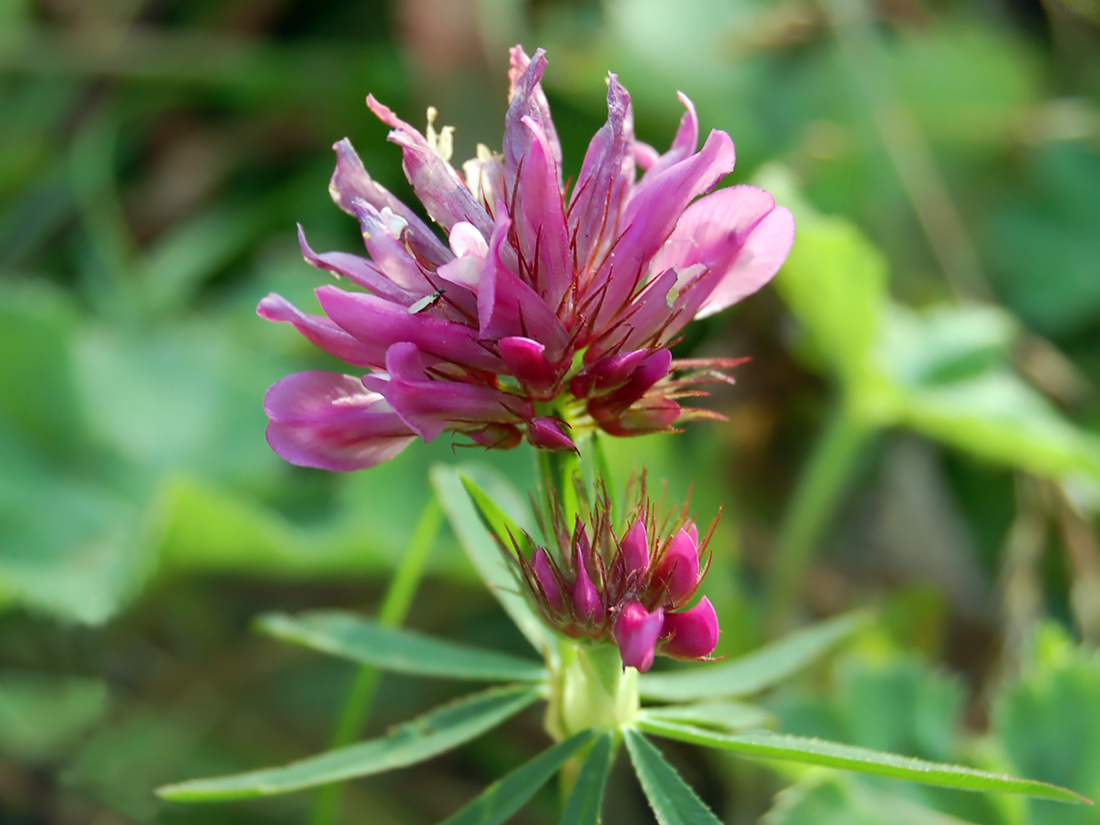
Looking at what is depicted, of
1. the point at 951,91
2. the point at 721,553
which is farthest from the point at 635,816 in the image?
the point at 951,91

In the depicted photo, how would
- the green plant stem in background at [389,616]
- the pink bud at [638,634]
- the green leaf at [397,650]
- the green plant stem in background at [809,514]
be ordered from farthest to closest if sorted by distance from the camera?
the green plant stem in background at [809,514] < the green plant stem in background at [389,616] < the green leaf at [397,650] < the pink bud at [638,634]

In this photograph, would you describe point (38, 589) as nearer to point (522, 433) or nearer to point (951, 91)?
point (522, 433)

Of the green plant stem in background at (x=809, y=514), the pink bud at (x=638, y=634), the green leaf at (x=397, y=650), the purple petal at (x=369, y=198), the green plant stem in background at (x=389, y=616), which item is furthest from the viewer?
the green plant stem in background at (x=809, y=514)

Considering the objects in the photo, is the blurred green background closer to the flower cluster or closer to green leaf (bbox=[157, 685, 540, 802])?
green leaf (bbox=[157, 685, 540, 802])

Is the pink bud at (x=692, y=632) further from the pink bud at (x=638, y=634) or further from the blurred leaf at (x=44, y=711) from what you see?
the blurred leaf at (x=44, y=711)

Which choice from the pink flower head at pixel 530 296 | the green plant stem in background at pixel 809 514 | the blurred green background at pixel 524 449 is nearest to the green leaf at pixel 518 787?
the pink flower head at pixel 530 296
